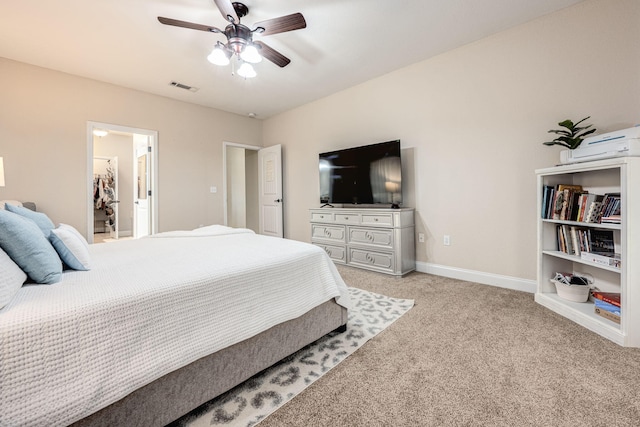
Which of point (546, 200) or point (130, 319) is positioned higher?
point (546, 200)

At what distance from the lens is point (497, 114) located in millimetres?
2738

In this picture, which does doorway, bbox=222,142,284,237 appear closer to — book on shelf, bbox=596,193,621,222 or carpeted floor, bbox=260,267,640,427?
carpeted floor, bbox=260,267,640,427

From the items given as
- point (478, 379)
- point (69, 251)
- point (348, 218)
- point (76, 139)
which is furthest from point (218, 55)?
point (478, 379)

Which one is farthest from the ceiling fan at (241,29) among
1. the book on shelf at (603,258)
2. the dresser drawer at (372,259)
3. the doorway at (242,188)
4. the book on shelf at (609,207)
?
the doorway at (242,188)

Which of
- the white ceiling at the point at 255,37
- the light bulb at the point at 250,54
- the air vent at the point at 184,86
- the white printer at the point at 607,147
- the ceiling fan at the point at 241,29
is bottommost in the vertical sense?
the white printer at the point at 607,147

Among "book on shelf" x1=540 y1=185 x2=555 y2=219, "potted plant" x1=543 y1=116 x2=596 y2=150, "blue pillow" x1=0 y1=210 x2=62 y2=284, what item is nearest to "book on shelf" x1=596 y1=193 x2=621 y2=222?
"book on shelf" x1=540 y1=185 x2=555 y2=219

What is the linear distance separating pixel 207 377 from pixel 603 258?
2.62 meters

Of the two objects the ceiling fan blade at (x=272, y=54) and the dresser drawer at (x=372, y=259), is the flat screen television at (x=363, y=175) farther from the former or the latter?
the ceiling fan blade at (x=272, y=54)

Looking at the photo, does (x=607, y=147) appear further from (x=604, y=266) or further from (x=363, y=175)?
(x=363, y=175)

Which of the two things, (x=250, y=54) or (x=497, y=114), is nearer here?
(x=250, y=54)

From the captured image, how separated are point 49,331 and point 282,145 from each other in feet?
15.2

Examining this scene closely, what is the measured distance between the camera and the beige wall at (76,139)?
10.3ft

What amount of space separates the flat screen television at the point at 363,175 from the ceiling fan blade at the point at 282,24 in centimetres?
174

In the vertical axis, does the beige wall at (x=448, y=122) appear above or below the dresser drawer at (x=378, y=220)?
above
